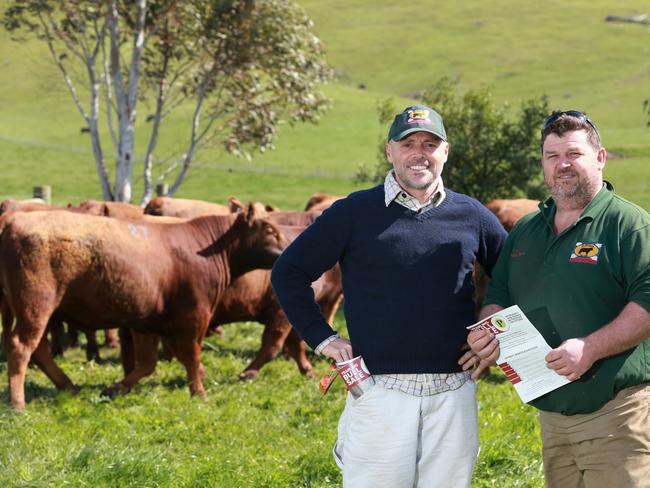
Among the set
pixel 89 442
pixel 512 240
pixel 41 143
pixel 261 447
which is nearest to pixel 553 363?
pixel 512 240

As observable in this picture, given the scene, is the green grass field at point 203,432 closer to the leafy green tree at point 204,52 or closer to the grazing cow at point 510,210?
the grazing cow at point 510,210

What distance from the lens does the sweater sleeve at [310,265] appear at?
4293 mm

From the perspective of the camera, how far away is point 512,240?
428cm

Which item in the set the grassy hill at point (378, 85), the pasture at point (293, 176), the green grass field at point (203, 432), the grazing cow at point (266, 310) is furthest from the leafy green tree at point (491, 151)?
the green grass field at point (203, 432)

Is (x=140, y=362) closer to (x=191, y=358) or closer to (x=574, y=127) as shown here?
(x=191, y=358)

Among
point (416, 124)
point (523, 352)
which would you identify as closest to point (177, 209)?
point (416, 124)

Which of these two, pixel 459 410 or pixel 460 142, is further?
pixel 460 142

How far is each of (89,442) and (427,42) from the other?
100 meters

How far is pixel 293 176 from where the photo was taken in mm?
48375

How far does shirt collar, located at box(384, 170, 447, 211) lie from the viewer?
426 cm

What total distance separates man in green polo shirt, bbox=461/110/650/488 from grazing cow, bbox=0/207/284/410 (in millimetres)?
5600

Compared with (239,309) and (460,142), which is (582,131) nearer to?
(239,309)

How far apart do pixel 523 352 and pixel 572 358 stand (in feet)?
0.93

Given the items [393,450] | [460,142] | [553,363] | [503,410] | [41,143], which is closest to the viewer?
[553,363]
